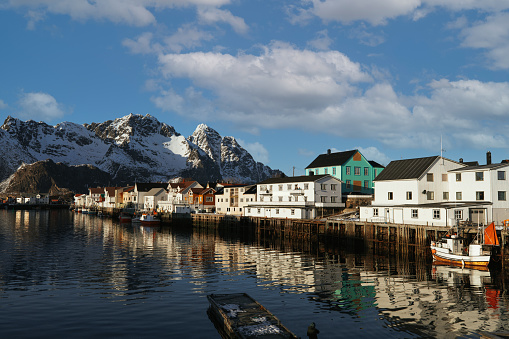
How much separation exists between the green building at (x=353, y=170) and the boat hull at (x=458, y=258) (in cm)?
4916

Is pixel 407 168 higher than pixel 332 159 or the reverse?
the reverse

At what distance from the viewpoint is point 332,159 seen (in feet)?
346

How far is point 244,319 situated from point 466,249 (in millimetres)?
35174

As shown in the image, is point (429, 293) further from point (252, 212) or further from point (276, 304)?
point (252, 212)

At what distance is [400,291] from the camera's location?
33469 mm

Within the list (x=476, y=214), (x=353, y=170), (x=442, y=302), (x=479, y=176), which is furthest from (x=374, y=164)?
(x=442, y=302)

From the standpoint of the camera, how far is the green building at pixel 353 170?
99625 mm

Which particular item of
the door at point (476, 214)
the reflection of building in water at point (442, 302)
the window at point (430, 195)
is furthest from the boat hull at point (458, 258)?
the window at point (430, 195)

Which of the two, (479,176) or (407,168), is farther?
(407,168)

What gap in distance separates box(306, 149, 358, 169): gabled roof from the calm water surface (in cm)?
4562

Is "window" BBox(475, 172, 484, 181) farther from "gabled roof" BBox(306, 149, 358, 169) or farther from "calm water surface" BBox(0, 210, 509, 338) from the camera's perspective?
"gabled roof" BBox(306, 149, 358, 169)

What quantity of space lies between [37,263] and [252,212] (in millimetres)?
57112

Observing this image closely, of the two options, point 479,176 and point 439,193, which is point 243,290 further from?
point 479,176

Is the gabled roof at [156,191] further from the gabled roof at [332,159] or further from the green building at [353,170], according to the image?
the green building at [353,170]
